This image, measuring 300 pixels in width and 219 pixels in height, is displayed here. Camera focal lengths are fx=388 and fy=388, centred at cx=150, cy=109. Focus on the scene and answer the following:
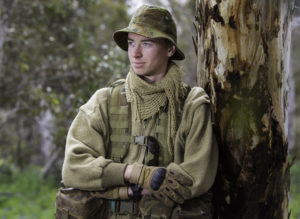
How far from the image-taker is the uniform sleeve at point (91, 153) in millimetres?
2500

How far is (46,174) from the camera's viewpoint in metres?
10.0

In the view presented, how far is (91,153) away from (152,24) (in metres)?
0.97

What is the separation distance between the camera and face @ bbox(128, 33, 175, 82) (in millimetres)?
2650

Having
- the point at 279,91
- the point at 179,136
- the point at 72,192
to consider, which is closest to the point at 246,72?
the point at 279,91

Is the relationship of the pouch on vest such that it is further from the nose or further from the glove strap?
the nose

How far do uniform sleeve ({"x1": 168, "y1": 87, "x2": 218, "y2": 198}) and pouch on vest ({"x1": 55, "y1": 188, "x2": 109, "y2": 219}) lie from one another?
57 centimetres

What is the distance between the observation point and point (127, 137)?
269cm

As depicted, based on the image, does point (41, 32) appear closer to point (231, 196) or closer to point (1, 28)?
point (1, 28)

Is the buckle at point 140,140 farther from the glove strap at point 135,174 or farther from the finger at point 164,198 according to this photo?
the finger at point 164,198

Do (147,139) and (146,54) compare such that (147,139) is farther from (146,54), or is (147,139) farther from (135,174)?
(146,54)

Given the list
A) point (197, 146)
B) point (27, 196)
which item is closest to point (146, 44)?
point (197, 146)

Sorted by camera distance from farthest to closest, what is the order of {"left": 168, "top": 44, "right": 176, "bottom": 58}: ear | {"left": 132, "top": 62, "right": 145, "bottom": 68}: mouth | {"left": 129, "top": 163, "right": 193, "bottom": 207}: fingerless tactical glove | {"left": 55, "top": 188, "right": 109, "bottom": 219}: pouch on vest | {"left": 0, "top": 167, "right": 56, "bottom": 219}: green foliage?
{"left": 0, "top": 167, "right": 56, "bottom": 219}: green foliage
{"left": 168, "top": 44, "right": 176, "bottom": 58}: ear
{"left": 132, "top": 62, "right": 145, "bottom": 68}: mouth
{"left": 55, "top": 188, "right": 109, "bottom": 219}: pouch on vest
{"left": 129, "top": 163, "right": 193, "bottom": 207}: fingerless tactical glove

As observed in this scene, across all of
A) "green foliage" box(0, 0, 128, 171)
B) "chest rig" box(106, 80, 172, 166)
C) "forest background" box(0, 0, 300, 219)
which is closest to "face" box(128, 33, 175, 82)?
"chest rig" box(106, 80, 172, 166)

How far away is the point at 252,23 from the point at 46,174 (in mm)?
8478
